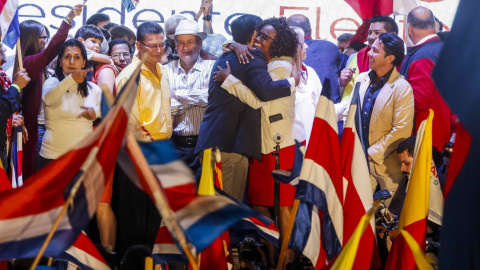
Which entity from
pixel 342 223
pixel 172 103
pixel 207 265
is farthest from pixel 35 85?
pixel 342 223

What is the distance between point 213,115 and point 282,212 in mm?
971

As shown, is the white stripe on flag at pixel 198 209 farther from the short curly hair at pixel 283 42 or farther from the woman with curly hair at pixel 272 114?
the short curly hair at pixel 283 42

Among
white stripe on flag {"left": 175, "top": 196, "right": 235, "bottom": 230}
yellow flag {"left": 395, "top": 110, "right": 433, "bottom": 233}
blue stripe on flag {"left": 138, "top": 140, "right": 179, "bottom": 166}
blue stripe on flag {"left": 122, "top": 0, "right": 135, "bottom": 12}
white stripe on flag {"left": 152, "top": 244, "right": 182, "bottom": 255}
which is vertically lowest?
white stripe on flag {"left": 152, "top": 244, "right": 182, "bottom": 255}

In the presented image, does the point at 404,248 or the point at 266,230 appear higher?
the point at 404,248

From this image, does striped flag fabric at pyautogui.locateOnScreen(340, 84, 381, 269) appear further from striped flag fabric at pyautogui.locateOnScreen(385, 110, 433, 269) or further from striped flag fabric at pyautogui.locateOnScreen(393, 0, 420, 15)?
striped flag fabric at pyautogui.locateOnScreen(393, 0, 420, 15)

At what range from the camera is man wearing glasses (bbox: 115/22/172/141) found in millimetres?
6788

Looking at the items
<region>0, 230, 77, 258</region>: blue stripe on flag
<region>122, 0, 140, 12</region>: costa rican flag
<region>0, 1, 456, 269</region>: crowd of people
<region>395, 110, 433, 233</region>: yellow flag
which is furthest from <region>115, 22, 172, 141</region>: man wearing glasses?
<region>0, 230, 77, 258</region>: blue stripe on flag

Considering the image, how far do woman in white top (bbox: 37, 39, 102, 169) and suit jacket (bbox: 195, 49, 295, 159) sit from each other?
0.92 metres

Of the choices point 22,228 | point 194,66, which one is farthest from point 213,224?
point 194,66

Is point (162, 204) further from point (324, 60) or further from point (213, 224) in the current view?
point (324, 60)

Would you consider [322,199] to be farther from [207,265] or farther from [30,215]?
[30,215]

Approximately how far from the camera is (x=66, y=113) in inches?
262

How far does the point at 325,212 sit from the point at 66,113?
2.59 metres

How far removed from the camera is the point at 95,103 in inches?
268
